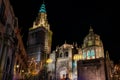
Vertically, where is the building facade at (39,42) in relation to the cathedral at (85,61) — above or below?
above

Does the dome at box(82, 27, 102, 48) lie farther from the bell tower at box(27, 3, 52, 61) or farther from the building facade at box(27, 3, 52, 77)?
the bell tower at box(27, 3, 52, 61)

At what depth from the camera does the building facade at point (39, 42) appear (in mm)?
58894

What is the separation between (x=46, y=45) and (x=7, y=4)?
42099mm

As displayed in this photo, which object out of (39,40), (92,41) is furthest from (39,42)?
(92,41)

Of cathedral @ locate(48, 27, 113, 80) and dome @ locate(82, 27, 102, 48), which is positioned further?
dome @ locate(82, 27, 102, 48)

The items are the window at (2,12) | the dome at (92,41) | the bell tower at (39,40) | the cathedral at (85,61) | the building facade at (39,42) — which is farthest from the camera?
the bell tower at (39,40)

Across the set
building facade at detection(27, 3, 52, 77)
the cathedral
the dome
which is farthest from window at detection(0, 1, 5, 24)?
building facade at detection(27, 3, 52, 77)

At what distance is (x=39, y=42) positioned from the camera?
6322 cm

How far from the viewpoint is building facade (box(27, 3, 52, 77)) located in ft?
193

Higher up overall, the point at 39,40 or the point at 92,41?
the point at 39,40

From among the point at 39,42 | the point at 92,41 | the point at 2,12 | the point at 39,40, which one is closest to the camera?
the point at 2,12

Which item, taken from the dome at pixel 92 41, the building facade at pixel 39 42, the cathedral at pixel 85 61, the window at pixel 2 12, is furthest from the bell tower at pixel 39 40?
the window at pixel 2 12

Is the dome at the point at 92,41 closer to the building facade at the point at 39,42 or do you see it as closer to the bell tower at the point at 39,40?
the building facade at the point at 39,42

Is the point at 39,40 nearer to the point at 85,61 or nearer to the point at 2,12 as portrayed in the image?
the point at 85,61
